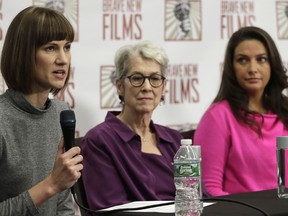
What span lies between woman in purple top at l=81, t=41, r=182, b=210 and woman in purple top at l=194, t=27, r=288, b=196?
0.33m

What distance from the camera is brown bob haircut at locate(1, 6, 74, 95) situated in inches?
86.2

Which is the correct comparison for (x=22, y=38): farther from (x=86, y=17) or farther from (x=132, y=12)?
(x=132, y=12)

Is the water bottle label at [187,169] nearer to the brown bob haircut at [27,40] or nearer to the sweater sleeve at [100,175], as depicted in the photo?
the sweater sleeve at [100,175]

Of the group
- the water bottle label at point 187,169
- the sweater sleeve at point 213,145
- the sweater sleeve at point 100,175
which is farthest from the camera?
the sweater sleeve at point 213,145

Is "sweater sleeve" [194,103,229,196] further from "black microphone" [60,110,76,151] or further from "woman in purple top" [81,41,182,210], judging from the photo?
"black microphone" [60,110,76,151]

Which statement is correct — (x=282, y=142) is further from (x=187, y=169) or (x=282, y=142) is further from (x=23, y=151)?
(x=23, y=151)

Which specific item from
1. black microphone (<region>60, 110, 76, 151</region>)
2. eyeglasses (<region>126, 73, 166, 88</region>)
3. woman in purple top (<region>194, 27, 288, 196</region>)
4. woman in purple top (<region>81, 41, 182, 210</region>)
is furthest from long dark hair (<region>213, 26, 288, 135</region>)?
black microphone (<region>60, 110, 76, 151</region>)

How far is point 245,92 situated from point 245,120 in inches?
6.1

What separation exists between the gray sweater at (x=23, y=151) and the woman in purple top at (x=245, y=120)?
33.9 inches

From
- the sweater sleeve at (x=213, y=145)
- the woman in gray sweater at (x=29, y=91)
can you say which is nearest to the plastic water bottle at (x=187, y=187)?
the woman in gray sweater at (x=29, y=91)

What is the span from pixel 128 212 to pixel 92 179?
504 millimetres

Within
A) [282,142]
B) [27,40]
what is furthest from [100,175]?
[282,142]

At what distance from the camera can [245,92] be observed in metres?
3.09

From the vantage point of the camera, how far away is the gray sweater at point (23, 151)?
208 cm
